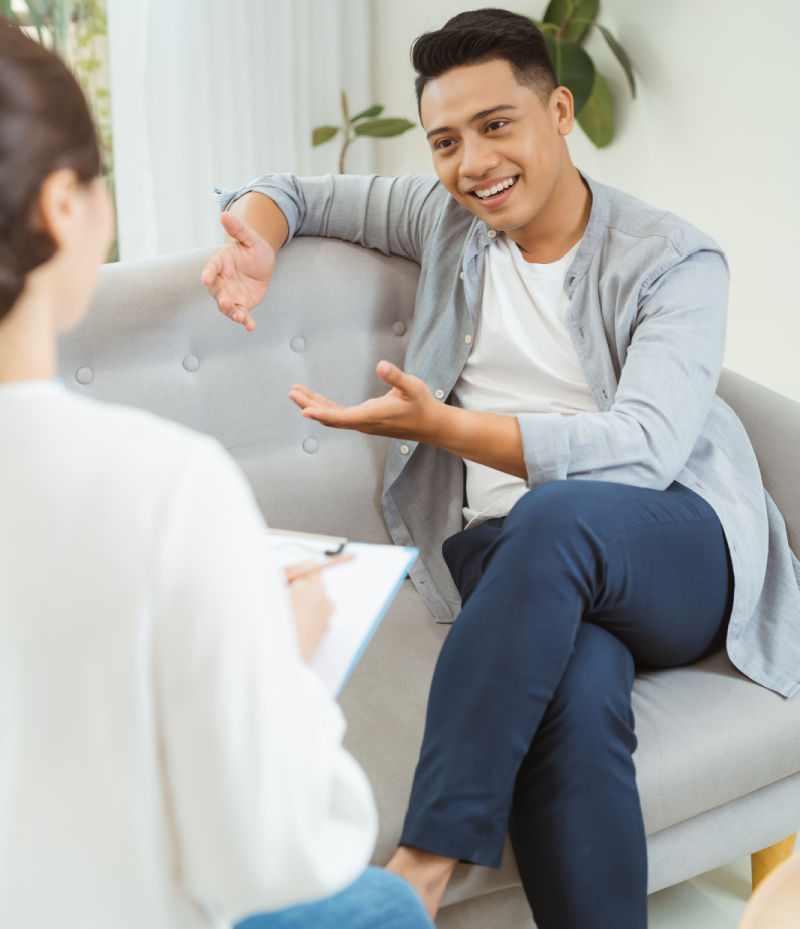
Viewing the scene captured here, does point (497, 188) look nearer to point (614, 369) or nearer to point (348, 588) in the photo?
point (614, 369)

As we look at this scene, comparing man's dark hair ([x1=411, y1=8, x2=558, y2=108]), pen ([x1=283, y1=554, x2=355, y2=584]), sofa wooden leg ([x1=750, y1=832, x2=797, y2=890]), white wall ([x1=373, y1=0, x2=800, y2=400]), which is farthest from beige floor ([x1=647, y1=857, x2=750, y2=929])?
white wall ([x1=373, y1=0, x2=800, y2=400])

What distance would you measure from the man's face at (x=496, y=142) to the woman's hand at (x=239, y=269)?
0.31 meters

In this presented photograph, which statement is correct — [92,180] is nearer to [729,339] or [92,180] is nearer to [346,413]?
[346,413]

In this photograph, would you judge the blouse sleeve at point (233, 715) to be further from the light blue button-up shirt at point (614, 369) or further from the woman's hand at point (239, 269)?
the woman's hand at point (239, 269)

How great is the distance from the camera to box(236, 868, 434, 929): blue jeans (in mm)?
792

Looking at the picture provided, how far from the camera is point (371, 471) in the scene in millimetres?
1649

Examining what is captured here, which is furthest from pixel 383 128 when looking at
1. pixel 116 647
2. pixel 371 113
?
pixel 116 647

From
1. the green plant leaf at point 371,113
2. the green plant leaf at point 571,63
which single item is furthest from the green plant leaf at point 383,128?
the green plant leaf at point 571,63

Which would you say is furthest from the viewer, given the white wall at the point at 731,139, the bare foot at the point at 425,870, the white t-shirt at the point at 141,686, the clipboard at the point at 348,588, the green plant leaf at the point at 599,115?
the green plant leaf at the point at 599,115

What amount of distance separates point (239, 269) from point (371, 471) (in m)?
0.39

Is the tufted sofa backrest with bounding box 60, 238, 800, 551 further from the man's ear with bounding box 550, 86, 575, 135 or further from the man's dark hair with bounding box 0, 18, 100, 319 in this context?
the man's dark hair with bounding box 0, 18, 100, 319

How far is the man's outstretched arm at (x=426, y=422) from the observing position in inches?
47.0

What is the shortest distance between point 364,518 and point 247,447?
224 millimetres

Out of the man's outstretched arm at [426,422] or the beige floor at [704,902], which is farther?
the beige floor at [704,902]
